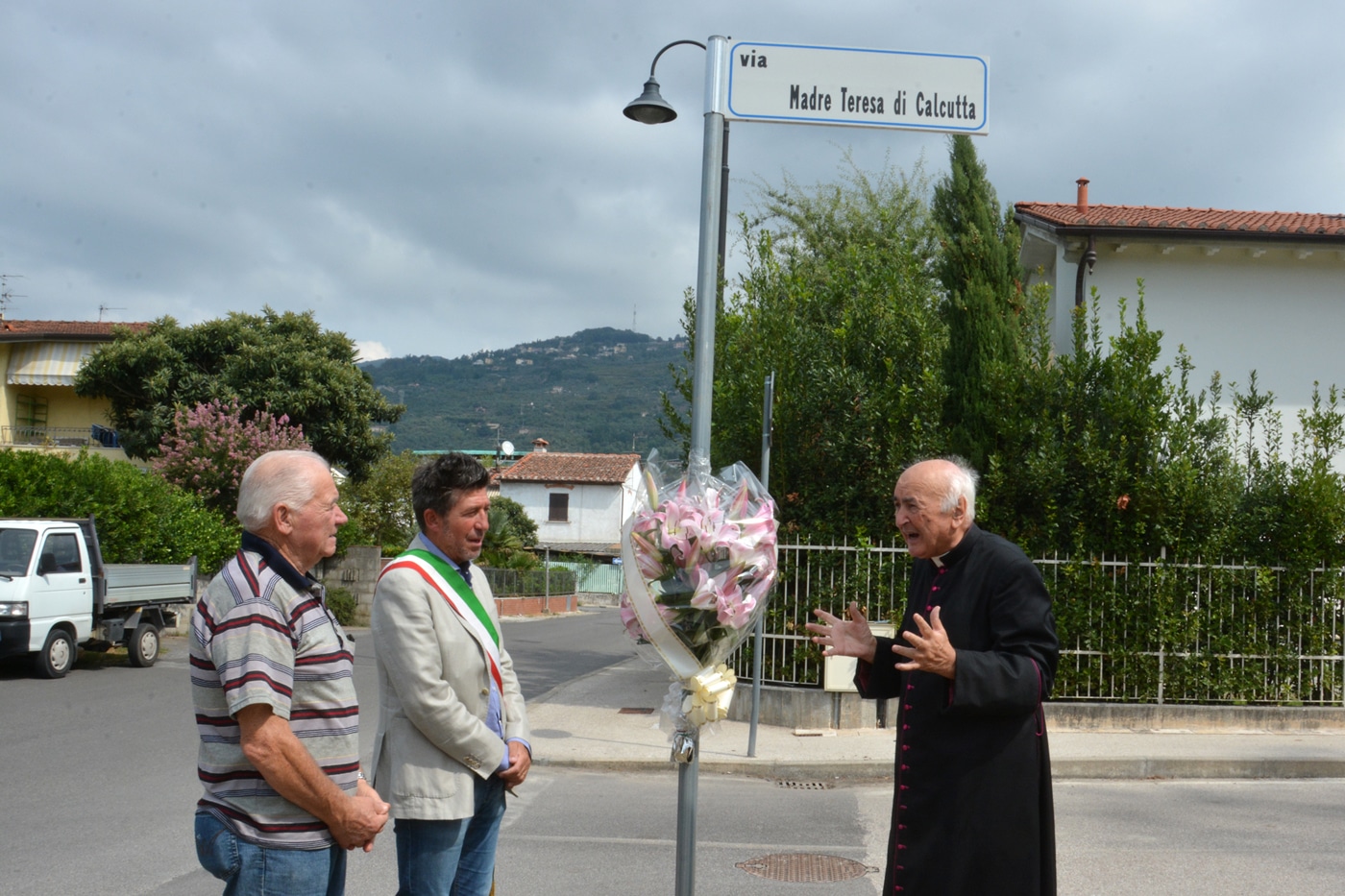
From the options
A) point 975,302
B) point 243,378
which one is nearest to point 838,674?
point 975,302

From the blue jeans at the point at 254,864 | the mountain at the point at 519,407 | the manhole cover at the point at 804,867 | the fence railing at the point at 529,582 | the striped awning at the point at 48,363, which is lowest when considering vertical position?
the fence railing at the point at 529,582

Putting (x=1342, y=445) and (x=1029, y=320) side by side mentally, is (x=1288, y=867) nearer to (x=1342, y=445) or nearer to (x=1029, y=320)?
(x=1342, y=445)

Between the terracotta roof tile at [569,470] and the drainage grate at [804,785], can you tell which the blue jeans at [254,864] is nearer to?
the drainage grate at [804,785]

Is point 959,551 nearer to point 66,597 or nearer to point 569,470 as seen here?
point 66,597

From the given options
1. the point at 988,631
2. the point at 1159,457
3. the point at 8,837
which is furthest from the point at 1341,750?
the point at 8,837

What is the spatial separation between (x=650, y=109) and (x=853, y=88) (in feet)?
14.8

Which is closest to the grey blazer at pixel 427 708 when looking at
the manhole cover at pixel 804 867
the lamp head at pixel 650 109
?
the manhole cover at pixel 804 867

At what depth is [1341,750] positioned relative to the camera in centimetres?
1008

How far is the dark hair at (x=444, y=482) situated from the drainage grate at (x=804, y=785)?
6.07m

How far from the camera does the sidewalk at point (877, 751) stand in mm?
9430

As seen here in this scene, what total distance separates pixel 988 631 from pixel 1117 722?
864cm

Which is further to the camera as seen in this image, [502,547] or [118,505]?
[502,547]

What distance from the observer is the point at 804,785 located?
906cm

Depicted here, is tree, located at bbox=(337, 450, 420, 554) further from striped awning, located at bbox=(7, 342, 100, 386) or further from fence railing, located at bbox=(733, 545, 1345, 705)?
fence railing, located at bbox=(733, 545, 1345, 705)
